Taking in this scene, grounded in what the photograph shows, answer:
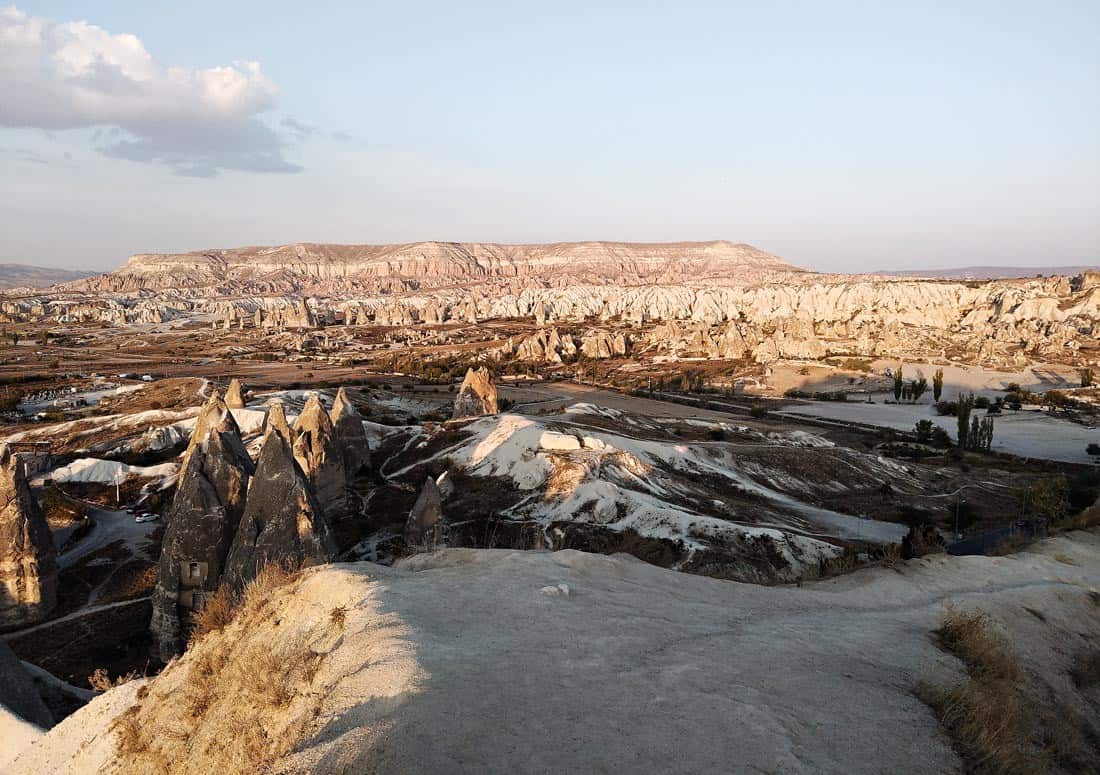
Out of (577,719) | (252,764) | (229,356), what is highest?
(577,719)

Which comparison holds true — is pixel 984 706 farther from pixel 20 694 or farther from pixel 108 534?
pixel 108 534

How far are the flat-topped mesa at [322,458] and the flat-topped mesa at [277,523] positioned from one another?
10807mm

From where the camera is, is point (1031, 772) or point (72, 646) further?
point (72, 646)

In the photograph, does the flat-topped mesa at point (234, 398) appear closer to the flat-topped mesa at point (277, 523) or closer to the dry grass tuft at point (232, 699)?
the flat-topped mesa at point (277, 523)

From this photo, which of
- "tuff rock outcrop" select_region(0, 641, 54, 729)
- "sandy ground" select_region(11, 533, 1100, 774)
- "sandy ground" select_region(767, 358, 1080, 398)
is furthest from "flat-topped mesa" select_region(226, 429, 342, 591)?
"sandy ground" select_region(767, 358, 1080, 398)

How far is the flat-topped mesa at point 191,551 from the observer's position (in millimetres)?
16031

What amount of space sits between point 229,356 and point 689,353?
69.2m

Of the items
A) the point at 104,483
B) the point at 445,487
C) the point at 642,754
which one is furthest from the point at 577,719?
the point at 104,483

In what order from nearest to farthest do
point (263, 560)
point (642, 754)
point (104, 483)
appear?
point (642, 754)
point (263, 560)
point (104, 483)

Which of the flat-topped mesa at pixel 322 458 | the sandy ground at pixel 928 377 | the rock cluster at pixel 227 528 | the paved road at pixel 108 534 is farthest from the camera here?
the sandy ground at pixel 928 377

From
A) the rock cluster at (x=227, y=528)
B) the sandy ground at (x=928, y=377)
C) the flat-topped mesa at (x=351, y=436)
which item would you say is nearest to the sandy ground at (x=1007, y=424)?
the sandy ground at (x=928, y=377)

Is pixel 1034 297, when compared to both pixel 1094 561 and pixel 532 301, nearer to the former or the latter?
pixel 532 301

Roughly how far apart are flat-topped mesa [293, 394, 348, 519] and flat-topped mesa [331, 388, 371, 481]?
10.0 feet

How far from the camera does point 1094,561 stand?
15.5 m
